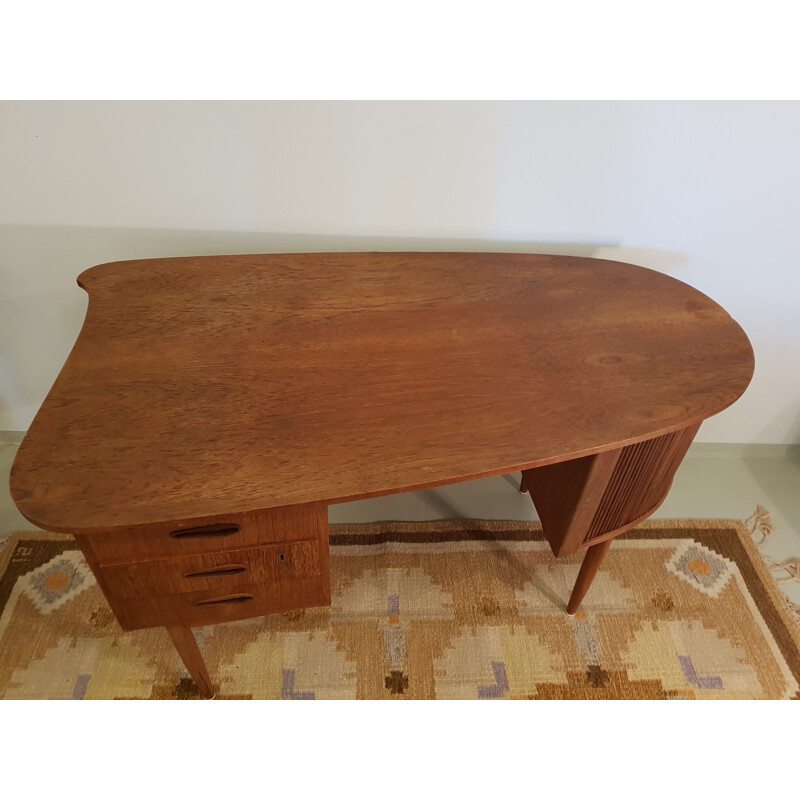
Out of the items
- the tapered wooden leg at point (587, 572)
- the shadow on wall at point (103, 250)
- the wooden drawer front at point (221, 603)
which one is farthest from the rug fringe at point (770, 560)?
the wooden drawer front at point (221, 603)

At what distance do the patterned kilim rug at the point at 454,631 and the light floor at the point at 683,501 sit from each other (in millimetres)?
69

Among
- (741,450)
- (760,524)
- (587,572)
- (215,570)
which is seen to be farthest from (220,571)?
(741,450)

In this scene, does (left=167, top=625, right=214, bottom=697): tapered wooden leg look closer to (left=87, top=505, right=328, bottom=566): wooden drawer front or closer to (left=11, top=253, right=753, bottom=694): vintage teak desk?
(left=11, top=253, right=753, bottom=694): vintage teak desk

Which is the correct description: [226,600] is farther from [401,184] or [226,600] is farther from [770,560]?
[770,560]

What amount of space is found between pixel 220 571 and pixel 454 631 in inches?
27.4

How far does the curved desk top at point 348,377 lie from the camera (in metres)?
0.89

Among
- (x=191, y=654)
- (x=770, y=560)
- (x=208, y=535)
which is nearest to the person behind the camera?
(x=208, y=535)

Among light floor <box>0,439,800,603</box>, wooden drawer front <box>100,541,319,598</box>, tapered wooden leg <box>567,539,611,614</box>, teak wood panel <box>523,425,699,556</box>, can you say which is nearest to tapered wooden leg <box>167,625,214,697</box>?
wooden drawer front <box>100,541,319,598</box>

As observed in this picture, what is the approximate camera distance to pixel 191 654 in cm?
121

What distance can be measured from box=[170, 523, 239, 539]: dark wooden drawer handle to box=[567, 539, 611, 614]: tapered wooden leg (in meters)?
0.79

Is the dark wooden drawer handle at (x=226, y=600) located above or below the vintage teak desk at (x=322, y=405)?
below

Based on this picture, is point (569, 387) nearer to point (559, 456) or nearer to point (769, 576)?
point (559, 456)

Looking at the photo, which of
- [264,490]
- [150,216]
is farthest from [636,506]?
[150,216]

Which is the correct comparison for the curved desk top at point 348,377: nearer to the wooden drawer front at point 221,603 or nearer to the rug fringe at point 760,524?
the wooden drawer front at point 221,603
